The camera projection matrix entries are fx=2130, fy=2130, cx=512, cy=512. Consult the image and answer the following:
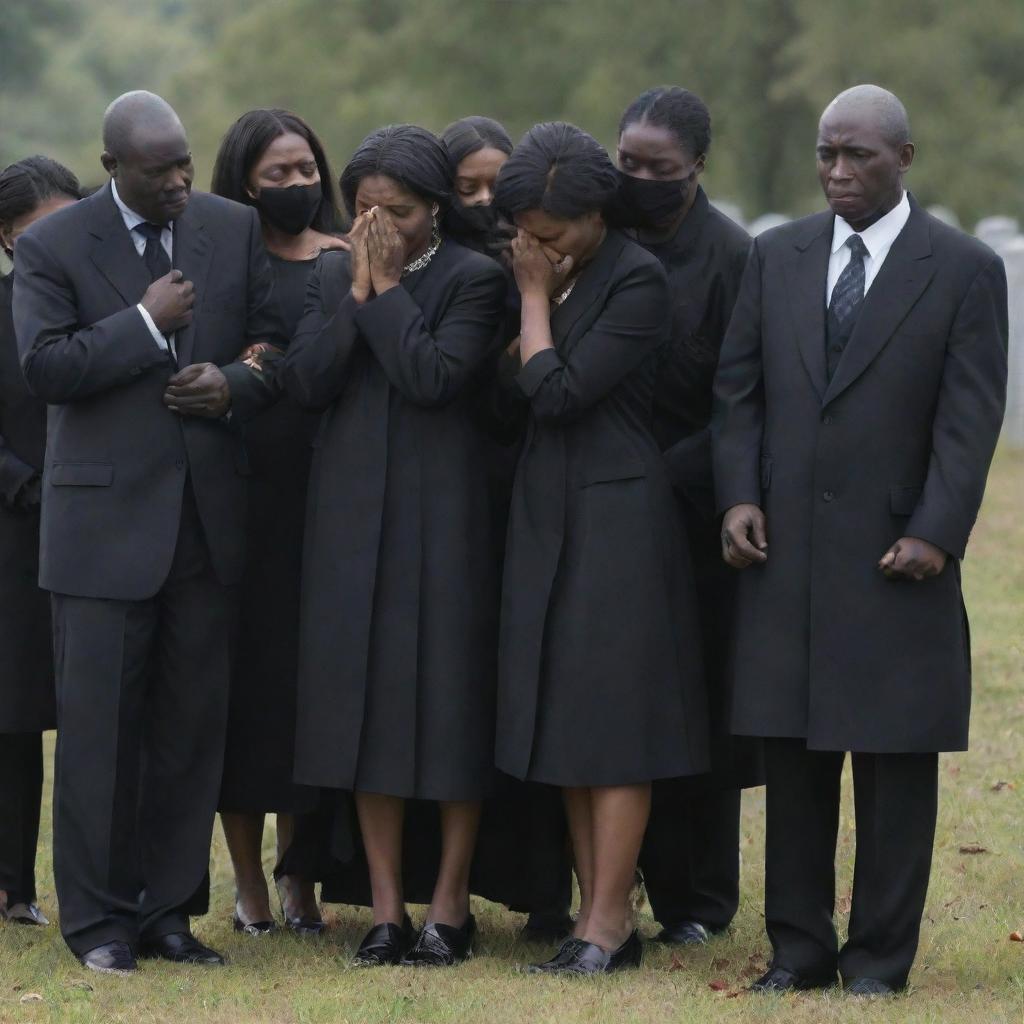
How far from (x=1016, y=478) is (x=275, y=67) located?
23.5 metres

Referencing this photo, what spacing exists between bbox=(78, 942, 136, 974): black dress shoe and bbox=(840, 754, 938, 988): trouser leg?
197cm

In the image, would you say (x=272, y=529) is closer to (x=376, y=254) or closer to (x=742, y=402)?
(x=376, y=254)

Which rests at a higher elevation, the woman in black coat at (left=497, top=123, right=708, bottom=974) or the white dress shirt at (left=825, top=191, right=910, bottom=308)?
the white dress shirt at (left=825, top=191, right=910, bottom=308)

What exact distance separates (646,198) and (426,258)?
0.64m

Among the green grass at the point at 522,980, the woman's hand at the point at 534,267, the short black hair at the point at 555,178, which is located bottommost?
the green grass at the point at 522,980

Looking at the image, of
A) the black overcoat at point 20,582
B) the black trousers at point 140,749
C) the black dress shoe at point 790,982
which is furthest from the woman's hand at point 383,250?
the black dress shoe at point 790,982

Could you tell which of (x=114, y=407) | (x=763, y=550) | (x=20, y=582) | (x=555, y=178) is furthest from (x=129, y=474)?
(x=763, y=550)

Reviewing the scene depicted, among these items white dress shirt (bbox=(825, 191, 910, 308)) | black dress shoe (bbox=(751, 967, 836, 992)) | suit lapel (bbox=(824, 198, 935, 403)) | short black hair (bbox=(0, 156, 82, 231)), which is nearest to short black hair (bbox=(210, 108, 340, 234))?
short black hair (bbox=(0, 156, 82, 231))

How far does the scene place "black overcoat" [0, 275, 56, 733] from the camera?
6.57 m

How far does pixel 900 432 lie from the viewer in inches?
216

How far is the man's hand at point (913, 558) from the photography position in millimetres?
5391

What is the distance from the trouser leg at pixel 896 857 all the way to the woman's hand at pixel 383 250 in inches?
72.7

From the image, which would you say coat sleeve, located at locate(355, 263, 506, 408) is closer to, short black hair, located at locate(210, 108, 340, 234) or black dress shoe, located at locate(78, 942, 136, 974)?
short black hair, located at locate(210, 108, 340, 234)

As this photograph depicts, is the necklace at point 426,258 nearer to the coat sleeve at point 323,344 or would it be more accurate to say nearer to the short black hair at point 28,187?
the coat sleeve at point 323,344
